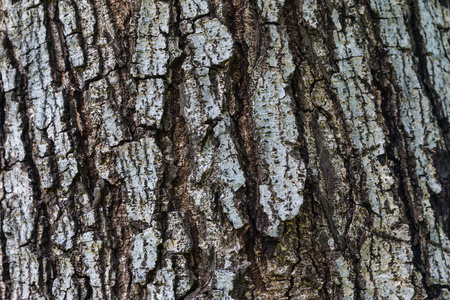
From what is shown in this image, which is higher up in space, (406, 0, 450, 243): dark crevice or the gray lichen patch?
(406, 0, 450, 243): dark crevice

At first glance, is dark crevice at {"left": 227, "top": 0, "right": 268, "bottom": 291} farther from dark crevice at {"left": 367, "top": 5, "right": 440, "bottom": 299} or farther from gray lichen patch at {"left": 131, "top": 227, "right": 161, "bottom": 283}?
dark crevice at {"left": 367, "top": 5, "right": 440, "bottom": 299}

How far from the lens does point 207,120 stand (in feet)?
3.73

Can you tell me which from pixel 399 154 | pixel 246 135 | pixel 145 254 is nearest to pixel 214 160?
pixel 246 135

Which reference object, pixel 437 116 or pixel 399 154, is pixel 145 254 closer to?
pixel 399 154

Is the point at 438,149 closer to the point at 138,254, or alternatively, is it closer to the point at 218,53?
the point at 218,53

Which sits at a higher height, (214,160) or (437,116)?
(437,116)

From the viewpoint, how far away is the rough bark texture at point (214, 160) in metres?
1.13

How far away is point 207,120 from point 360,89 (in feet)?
1.55

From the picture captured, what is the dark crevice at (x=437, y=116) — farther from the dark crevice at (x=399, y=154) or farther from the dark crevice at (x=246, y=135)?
the dark crevice at (x=246, y=135)

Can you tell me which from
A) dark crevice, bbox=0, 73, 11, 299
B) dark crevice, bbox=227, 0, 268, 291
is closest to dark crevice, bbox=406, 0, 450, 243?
dark crevice, bbox=227, 0, 268, 291

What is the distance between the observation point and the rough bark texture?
1.13 m

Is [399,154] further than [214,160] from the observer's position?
Yes

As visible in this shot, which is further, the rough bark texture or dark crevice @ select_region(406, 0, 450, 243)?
dark crevice @ select_region(406, 0, 450, 243)

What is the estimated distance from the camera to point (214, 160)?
1.13 meters
